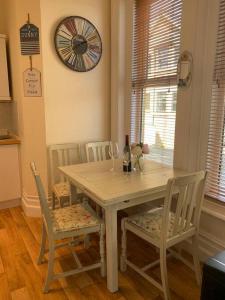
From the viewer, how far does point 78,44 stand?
2785 mm

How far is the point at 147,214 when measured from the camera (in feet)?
6.47

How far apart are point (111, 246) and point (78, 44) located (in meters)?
2.25

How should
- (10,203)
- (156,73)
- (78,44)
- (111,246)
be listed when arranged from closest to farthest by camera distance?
(111,246) → (156,73) → (78,44) → (10,203)

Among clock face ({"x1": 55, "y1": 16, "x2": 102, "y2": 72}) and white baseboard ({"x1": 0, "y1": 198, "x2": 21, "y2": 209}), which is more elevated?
clock face ({"x1": 55, "y1": 16, "x2": 102, "y2": 72})

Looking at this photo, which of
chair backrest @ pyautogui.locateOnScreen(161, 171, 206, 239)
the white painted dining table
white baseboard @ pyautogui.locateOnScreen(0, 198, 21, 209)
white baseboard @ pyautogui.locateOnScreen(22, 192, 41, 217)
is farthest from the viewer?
white baseboard @ pyautogui.locateOnScreen(0, 198, 21, 209)

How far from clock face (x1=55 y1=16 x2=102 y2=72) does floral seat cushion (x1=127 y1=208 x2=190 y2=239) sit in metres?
1.89

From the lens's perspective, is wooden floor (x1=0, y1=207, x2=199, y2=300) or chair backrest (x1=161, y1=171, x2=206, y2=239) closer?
chair backrest (x1=161, y1=171, x2=206, y2=239)

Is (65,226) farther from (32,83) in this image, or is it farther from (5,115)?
(5,115)

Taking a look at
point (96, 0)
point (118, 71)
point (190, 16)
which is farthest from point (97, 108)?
point (190, 16)

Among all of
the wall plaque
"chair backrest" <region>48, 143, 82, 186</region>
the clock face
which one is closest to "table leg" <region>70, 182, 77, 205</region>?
"chair backrest" <region>48, 143, 82, 186</region>

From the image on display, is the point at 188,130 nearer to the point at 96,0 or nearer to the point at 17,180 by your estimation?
the point at 96,0

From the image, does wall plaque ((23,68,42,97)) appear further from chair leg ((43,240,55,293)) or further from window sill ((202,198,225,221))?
window sill ((202,198,225,221))

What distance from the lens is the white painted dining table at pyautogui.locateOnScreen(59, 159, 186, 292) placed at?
1.64 metres

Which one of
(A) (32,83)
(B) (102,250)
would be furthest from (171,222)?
(A) (32,83)
